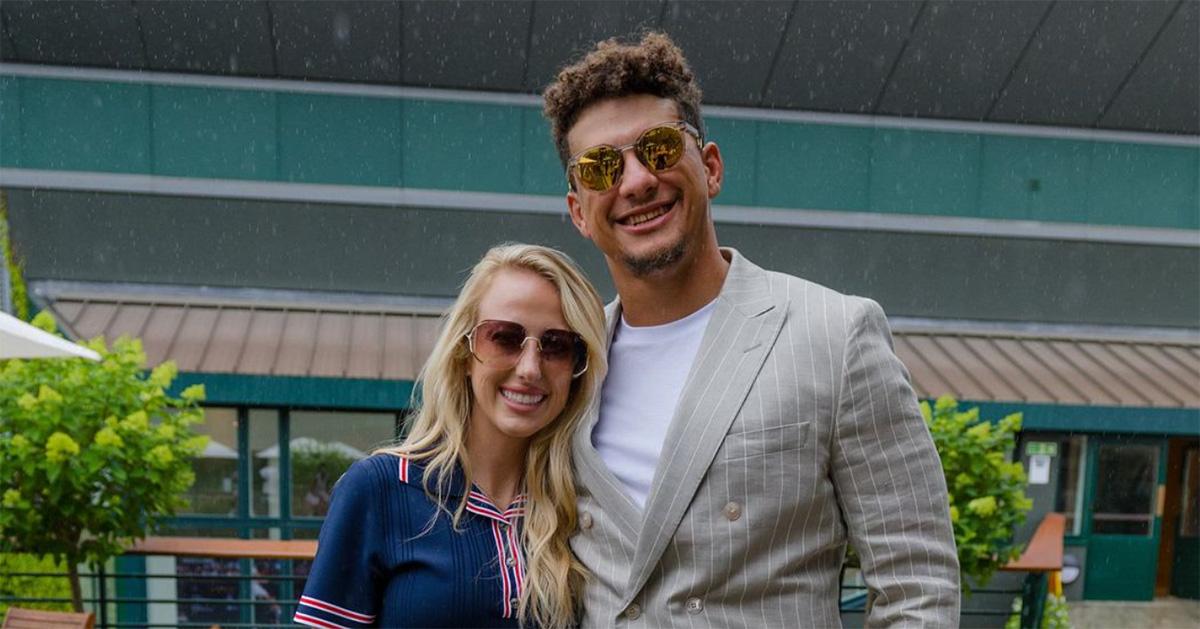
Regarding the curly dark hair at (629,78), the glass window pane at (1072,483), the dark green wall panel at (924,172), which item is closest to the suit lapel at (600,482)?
the curly dark hair at (629,78)

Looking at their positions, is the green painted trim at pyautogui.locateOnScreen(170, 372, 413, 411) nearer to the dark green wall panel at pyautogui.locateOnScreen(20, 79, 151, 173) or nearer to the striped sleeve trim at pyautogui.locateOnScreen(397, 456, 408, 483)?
the dark green wall panel at pyautogui.locateOnScreen(20, 79, 151, 173)

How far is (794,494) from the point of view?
Answer: 1.93 metres

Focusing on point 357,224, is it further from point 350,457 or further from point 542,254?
point 542,254

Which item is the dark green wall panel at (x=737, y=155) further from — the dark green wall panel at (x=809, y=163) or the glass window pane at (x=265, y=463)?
the glass window pane at (x=265, y=463)

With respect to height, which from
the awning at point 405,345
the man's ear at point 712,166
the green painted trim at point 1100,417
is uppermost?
the man's ear at point 712,166

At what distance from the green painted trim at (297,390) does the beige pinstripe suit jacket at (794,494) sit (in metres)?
6.95

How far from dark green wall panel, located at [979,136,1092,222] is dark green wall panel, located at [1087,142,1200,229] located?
0.27 m

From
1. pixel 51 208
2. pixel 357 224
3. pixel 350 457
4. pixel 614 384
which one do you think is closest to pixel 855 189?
pixel 357 224

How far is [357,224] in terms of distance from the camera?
9.26 metres

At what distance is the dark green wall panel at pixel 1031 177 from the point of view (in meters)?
9.78

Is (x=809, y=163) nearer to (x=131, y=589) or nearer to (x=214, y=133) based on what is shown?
(x=214, y=133)

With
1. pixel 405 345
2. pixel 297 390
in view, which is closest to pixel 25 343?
pixel 297 390

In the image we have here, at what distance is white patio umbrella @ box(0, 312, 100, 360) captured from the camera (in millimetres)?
5086

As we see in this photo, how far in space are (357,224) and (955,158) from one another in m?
6.88
